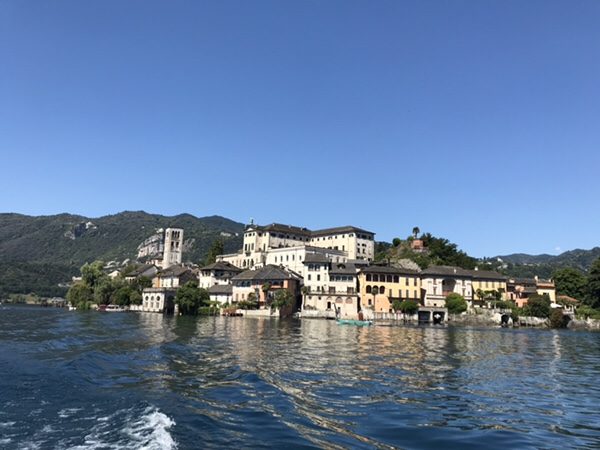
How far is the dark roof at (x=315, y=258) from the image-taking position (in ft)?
314

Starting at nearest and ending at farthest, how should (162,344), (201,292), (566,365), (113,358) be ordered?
(113,358) < (566,365) < (162,344) < (201,292)

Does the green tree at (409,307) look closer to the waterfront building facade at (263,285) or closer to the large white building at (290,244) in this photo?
the waterfront building facade at (263,285)

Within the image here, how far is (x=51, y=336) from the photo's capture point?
41000mm

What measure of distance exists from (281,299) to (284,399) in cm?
6925

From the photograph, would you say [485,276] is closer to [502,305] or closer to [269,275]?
[502,305]

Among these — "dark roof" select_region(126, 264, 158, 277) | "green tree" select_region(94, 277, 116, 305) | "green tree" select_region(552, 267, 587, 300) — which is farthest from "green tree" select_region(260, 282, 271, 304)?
"green tree" select_region(552, 267, 587, 300)

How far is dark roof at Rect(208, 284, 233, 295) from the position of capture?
97.0 metres

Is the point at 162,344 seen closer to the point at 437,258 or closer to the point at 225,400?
the point at 225,400

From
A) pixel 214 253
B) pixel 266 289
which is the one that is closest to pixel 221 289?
pixel 266 289

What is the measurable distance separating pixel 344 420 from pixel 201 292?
82.5 metres

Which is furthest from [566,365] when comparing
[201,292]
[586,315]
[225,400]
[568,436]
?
[201,292]

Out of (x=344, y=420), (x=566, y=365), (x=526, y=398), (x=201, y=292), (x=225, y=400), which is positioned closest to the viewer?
(x=344, y=420)

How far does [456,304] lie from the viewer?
8794cm

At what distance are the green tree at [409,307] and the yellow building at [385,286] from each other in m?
3.16
